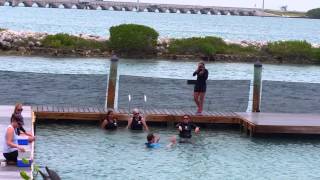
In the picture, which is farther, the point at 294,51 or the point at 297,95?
the point at 294,51

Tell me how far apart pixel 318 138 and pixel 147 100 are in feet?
19.0

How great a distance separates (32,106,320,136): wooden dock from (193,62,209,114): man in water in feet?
1.42

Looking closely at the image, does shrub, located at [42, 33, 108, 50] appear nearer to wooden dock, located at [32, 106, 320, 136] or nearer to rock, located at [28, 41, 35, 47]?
rock, located at [28, 41, 35, 47]

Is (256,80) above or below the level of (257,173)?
above

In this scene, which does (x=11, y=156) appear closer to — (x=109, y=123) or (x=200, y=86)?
(x=109, y=123)

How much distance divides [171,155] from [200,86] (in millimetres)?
4647

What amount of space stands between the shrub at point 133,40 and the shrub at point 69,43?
4.51 feet

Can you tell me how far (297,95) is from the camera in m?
32.1

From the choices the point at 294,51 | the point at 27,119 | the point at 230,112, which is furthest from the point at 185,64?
the point at 27,119

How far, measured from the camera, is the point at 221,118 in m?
30.9

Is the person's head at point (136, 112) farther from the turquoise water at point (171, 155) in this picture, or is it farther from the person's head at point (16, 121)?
the person's head at point (16, 121)

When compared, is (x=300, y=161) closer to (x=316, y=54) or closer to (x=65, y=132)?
(x=65, y=132)

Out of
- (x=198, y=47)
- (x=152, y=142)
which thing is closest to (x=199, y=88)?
(x=152, y=142)

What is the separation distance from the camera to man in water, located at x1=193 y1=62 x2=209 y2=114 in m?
30.5
